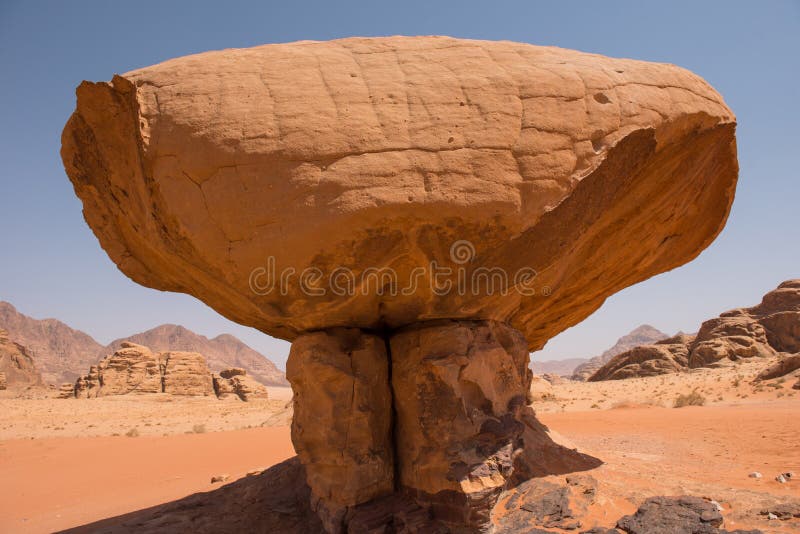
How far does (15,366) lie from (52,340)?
3124 inches

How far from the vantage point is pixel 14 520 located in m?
6.50

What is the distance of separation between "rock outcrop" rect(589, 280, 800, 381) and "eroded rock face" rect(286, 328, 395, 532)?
1090 inches

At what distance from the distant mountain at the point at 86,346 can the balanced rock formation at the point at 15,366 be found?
39.7 m

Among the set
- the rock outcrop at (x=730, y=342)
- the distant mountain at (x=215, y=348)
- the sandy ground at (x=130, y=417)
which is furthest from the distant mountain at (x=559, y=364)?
the sandy ground at (x=130, y=417)

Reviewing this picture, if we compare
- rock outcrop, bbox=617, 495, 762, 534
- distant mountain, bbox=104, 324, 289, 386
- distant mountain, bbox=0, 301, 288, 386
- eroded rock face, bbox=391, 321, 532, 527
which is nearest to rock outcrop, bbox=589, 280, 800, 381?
rock outcrop, bbox=617, 495, 762, 534

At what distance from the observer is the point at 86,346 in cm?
11388

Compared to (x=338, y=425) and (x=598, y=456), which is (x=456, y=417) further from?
(x=598, y=456)

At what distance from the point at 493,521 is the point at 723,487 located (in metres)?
2.28

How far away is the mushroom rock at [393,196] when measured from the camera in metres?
3.26

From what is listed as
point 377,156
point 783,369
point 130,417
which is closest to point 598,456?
point 377,156

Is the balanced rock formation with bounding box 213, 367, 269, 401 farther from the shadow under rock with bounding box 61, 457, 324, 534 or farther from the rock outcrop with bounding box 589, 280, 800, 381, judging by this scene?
the shadow under rock with bounding box 61, 457, 324, 534

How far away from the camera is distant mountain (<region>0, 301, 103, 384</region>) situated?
331 ft

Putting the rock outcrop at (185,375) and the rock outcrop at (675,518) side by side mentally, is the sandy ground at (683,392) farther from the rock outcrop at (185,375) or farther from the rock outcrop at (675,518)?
the rock outcrop at (185,375)

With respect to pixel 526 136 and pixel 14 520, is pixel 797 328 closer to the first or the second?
pixel 526 136
